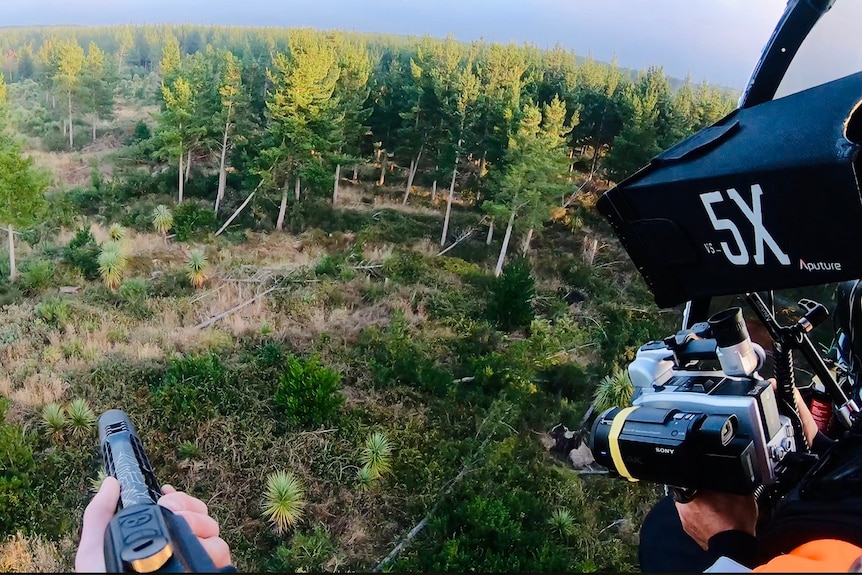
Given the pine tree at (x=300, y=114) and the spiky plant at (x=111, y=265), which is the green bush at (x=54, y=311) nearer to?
the spiky plant at (x=111, y=265)

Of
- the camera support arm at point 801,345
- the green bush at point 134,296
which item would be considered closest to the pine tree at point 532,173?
the green bush at point 134,296

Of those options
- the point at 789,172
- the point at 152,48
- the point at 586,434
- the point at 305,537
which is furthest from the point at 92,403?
the point at 789,172

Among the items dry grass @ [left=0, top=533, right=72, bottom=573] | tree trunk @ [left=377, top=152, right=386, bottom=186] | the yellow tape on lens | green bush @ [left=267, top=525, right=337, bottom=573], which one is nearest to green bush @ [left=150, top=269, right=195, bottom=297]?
dry grass @ [left=0, top=533, right=72, bottom=573]

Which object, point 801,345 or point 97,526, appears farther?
point 801,345

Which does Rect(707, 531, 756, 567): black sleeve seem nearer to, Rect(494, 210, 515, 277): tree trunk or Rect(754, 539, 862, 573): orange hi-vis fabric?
Rect(754, 539, 862, 573): orange hi-vis fabric

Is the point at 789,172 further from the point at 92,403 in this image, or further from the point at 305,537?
the point at 92,403

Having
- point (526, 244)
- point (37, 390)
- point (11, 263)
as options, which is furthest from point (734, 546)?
point (526, 244)

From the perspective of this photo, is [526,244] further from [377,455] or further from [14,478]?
[14,478]
